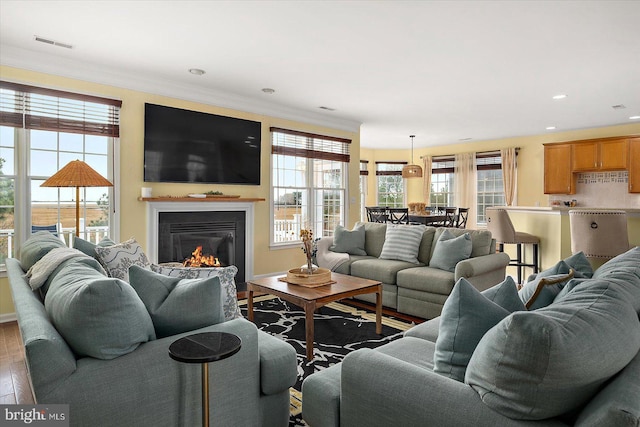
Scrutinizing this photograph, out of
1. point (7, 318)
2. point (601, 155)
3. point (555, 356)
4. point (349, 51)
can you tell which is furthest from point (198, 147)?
point (601, 155)

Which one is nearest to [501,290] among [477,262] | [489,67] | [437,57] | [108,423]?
[108,423]

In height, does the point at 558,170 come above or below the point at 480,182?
above

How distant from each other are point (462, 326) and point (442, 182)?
354 inches

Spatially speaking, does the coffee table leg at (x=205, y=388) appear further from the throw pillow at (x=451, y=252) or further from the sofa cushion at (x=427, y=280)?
the throw pillow at (x=451, y=252)

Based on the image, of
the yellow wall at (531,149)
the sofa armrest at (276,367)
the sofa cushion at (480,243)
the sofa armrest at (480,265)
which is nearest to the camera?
the sofa armrest at (276,367)

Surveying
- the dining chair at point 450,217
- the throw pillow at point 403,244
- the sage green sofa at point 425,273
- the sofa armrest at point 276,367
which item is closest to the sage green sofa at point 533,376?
the sofa armrest at point 276,367

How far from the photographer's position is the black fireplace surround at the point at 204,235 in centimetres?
496

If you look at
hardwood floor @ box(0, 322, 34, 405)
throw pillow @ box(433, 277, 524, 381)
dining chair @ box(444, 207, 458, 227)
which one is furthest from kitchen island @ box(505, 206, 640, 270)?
hardwood floor @ box(0, 322, 34, 405)

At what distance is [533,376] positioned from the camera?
1076 mm

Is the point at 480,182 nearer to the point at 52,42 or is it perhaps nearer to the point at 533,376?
the point at 52,42

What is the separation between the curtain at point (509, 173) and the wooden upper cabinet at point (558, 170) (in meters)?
0.65

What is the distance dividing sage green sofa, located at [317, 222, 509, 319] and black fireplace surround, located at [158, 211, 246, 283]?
1.28 meters

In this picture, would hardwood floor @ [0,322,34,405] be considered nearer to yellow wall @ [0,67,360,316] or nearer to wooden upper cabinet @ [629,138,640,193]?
yellow wall @ [0,67,360,316]

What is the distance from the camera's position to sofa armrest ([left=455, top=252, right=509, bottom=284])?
3.85 metres
